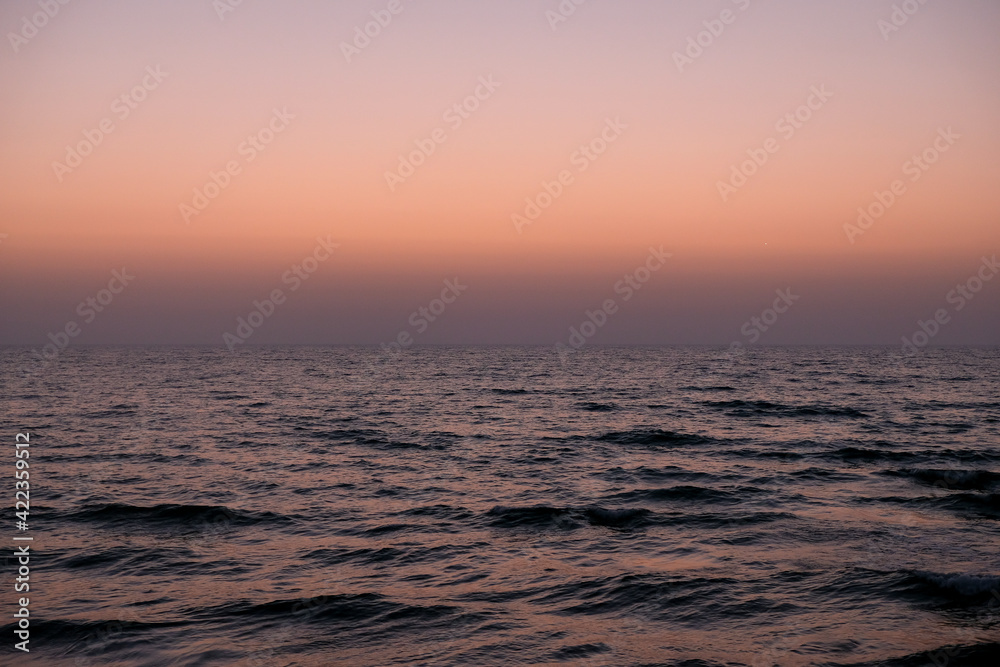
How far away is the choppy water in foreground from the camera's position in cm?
1136

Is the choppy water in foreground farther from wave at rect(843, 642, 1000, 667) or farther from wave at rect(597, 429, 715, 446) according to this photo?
wave at rect(597, 429, 715, 446)

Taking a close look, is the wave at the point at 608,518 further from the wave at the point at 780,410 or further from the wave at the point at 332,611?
the wave at the point at 780,410

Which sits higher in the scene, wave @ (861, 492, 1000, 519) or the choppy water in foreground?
the choppy water in foreground

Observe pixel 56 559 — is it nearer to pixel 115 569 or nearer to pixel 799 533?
pixel 115 569

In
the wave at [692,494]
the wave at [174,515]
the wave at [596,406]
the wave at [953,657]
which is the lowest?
the wave at [953,657]

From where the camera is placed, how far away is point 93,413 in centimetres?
4506

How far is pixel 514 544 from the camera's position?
16906 millimetres

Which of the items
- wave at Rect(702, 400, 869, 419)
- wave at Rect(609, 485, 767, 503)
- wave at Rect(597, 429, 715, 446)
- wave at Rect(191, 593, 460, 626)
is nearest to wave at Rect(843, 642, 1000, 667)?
wave at Rect(191, 593, 460, 626)

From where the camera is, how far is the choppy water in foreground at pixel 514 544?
11359 millimetres

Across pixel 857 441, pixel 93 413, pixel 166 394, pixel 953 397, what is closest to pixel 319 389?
pixel 166 394

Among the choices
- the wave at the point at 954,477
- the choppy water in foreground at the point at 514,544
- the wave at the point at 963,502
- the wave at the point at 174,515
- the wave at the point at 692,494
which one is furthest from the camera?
the wave at the point at 954,477

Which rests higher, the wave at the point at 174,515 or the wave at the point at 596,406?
the wave at the point at 596,406

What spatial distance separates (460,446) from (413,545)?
1558cm

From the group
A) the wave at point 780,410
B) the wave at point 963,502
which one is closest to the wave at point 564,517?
the wave at point 963,502
